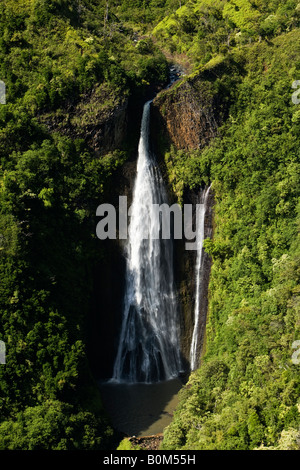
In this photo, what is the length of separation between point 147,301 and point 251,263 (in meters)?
8.06

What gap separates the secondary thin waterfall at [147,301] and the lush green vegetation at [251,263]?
2.67 metres

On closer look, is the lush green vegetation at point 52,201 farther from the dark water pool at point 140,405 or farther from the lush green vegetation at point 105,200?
the dark water pool at point 140,405

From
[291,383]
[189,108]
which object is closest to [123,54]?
[189,108]

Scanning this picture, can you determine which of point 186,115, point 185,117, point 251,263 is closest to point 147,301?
point 251,263

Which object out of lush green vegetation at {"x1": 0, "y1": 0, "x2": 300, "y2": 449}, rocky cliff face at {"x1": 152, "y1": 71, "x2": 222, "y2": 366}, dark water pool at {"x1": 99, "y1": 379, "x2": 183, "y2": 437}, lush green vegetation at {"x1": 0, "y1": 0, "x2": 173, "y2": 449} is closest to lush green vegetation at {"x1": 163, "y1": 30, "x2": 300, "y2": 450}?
lush green vegetation at {"x1": 0, "y1": 0, "x2": 300, "y2": 449}

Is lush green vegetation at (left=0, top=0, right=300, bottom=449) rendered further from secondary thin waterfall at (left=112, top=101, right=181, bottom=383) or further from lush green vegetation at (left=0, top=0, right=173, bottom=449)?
secondary thin waterfall at (left=112, top=101, right=181, bottom=383)

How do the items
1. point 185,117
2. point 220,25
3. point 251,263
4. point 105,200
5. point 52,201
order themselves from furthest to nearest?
point 220,25 → point 185,117 → point 105,200 → point 52,201 → point 251,263

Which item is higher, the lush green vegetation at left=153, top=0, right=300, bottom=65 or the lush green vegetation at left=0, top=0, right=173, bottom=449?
the lush green vegetation at left=153, top=0, right=300, bottom=65

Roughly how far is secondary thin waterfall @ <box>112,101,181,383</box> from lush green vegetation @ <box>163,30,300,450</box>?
267 cm

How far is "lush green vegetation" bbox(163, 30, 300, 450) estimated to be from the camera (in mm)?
27016

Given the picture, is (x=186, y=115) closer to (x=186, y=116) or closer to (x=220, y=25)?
(x=186, y=116)

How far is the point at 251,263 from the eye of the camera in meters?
35.1

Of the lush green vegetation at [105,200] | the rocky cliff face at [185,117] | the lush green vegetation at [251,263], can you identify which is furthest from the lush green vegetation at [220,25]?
the rocky cliff face at [185,117]
